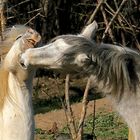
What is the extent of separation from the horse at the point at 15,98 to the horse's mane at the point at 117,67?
0.64 metres

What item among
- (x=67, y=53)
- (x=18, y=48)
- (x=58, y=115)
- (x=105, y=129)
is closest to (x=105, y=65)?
(x=67, y=53)

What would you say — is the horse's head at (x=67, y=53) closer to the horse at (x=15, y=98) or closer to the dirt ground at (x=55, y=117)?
the horse at (x=15, y=98)

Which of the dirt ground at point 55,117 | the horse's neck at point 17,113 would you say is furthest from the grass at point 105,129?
the horse's neck at point 17,113

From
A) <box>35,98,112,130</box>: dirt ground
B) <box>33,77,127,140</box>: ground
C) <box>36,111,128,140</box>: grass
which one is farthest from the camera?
<box>35,98,112,130</box>: dirt ground

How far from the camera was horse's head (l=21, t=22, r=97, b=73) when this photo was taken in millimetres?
2213

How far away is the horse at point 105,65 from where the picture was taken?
2.22 metres

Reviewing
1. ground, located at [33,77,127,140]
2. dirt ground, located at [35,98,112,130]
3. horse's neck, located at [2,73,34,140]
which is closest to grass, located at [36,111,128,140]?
ground, located at [33,77,127,140]

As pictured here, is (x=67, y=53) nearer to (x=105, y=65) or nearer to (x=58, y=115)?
(x=105, y=65)

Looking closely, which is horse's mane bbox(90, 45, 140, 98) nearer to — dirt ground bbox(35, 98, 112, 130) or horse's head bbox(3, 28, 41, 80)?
horse's head bbox(3, 28, 41, 80)

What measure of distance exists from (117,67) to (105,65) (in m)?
0.05

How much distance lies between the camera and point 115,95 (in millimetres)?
2299

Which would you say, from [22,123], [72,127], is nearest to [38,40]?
[22,123]

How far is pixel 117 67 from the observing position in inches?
87.7

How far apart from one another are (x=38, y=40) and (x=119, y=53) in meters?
0.62
